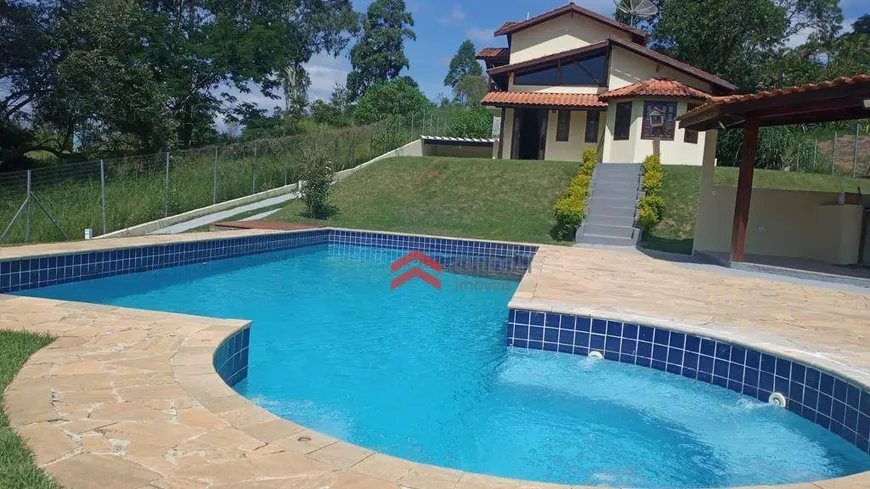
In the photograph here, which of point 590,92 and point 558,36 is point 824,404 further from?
point 558,36

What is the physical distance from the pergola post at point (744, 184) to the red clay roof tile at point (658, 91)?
385 inches

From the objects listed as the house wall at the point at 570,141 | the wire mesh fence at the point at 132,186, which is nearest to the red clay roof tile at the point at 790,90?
the wire mesh fence at the point at 132,186

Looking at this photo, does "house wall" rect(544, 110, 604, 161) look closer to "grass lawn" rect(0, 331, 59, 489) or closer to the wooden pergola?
the wooden pergola

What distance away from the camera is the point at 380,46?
144 feet

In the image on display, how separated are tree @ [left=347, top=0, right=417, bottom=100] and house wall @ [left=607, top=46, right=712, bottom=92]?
24.2 metres

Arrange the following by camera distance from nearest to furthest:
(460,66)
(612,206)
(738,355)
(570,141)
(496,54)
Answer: (738,355), (612,206), (570,141), (496,54), (460,66)

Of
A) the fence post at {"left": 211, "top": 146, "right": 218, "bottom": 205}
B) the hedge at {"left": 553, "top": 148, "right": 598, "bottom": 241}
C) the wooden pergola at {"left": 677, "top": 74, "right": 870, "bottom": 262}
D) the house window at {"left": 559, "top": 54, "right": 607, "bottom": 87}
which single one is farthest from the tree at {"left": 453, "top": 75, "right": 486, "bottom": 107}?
the wooden pergola at {"left": 677, "top": 74, "right": 870, "bottom": 262}

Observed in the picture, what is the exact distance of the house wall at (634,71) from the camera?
74.3 feet

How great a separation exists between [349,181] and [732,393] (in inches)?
686

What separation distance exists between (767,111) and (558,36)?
16403 millimetres

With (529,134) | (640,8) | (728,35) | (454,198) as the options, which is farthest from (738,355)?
(728,35)

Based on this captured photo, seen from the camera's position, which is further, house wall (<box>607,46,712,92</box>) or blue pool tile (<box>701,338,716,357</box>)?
house wall (<box>607,46,712,92</box>)

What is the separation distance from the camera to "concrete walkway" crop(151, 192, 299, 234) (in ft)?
46.1

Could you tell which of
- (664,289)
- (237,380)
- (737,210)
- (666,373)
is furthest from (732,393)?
(737,210)
